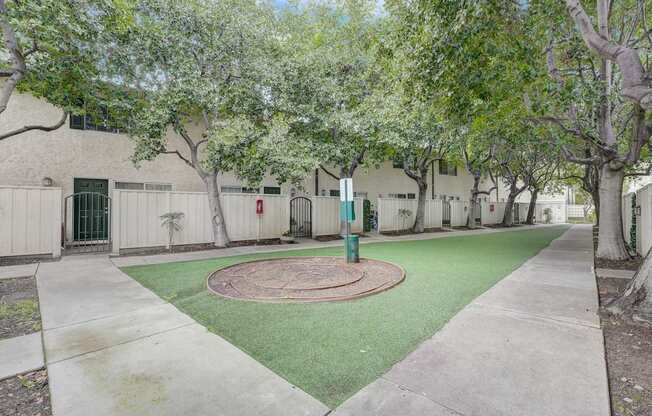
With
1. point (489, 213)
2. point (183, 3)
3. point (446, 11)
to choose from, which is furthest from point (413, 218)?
point (183, 3)

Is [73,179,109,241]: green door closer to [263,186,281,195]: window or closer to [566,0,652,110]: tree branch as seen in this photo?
[263,186,281,195]: window

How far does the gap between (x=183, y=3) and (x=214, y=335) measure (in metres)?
9.49

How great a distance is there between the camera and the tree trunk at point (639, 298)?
3755mm

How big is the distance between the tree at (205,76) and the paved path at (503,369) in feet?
23.5

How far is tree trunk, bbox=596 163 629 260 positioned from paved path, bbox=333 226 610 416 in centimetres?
502

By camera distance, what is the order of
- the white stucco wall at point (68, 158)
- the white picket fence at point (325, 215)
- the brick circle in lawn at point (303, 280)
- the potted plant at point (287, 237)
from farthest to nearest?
1. the white picket fence at point (325, 215)
2. the potted plant at point (287, 237)
3. the white stucco wall at point (68, 158)
4. the brick circle in lawn at point (303, 280)

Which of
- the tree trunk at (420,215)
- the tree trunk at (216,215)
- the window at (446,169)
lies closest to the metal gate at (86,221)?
the tree trunk at (216,215)

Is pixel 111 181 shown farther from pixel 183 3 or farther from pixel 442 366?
pixel 442 366

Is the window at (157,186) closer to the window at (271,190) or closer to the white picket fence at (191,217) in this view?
the white picket fence at (191,217)

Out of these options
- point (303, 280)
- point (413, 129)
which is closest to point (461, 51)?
point (303, 280)

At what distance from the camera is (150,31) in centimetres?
844

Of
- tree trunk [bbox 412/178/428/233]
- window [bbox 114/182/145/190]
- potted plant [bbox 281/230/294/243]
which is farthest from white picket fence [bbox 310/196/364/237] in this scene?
window [bbox 114/182/145/190]

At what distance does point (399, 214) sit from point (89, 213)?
1378 centimetres

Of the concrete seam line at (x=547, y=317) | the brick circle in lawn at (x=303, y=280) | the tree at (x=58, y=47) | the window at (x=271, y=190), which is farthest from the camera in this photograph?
the window at (x=271, y=190)
